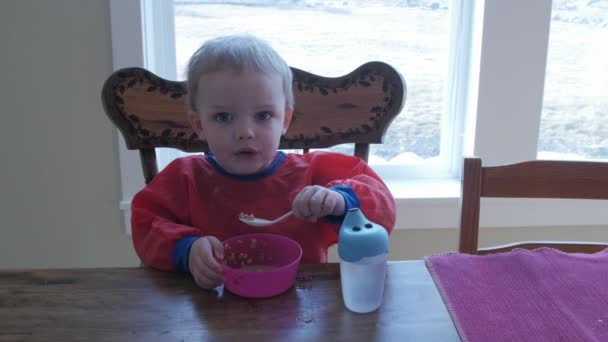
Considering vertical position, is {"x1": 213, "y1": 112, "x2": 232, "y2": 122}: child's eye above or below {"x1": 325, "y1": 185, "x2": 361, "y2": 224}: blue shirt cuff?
above

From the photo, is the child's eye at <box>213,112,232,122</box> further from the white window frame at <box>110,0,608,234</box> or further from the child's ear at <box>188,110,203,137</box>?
the white window frame at <box>110,0,608,234</box>

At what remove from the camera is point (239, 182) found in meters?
0.92

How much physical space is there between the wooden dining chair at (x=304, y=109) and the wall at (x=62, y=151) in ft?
1.64

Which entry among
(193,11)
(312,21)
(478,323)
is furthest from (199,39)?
(478,323)

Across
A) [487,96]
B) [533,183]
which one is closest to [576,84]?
[487,96]

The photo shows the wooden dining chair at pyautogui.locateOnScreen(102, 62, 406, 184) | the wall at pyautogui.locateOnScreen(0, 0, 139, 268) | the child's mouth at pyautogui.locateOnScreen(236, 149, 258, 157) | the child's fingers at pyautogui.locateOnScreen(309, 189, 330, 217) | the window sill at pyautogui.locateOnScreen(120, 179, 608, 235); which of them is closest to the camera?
the child's fingers at pyautogui.locateOnScreen(309, 189, 330, 217)

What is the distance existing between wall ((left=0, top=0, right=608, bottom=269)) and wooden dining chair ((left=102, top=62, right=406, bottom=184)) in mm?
499

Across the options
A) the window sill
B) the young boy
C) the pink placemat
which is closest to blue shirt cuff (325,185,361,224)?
the young boy

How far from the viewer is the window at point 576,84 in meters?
1.58

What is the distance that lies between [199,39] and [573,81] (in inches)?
50.9

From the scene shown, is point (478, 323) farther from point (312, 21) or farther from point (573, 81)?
point (573, 81)

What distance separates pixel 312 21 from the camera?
5.23 ft

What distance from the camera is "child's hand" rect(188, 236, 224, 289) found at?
0.64m

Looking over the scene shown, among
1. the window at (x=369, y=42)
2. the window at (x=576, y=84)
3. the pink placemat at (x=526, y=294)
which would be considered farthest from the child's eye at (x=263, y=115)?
the window at (x=576, y=84)
